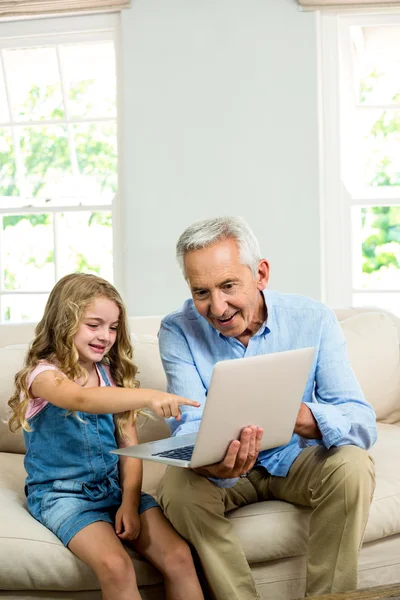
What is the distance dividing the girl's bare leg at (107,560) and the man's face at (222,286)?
0.62m

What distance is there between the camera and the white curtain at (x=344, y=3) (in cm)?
388

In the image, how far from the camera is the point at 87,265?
445 cm

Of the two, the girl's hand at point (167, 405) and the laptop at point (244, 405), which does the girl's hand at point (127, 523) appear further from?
the girl's hand at point (167, 405)

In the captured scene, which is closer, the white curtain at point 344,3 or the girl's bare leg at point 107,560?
the girl's bare leg at point 107,560

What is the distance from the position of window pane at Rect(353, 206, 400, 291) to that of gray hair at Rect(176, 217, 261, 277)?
2.10 metres

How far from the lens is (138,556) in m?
2.01

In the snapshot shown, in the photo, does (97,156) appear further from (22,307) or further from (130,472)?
(130,472)

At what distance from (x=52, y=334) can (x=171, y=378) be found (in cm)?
36

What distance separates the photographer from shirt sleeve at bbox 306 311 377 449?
2.02 m

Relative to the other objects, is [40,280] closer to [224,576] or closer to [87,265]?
[87,265]

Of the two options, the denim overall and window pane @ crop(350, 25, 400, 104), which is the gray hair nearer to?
the denim overall

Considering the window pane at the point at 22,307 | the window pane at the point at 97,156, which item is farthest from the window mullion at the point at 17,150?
the window pane at the point at 22,307

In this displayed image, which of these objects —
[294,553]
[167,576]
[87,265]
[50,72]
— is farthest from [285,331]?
[50,72]

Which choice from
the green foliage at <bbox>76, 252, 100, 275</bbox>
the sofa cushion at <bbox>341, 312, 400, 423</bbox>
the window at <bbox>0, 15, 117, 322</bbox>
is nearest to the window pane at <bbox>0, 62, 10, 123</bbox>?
the window at <bbox>0, 15, 117, 322</bbox>
